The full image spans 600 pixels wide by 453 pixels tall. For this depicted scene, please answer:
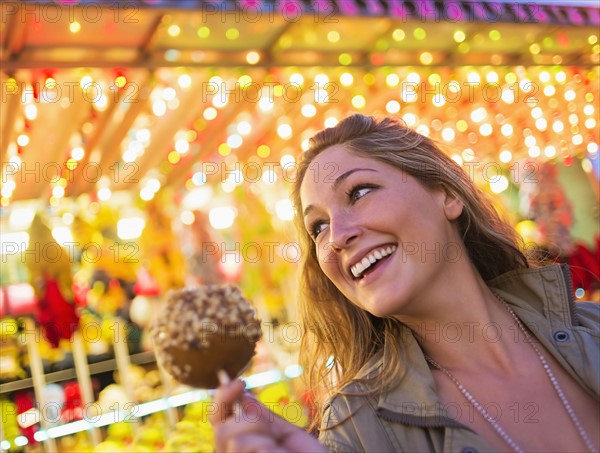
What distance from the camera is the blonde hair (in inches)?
69.6

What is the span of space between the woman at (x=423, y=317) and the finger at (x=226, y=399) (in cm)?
32

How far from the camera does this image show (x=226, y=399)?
1.18 m

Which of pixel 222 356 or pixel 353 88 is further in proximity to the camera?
pixel 353 88

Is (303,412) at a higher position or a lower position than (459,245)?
lower

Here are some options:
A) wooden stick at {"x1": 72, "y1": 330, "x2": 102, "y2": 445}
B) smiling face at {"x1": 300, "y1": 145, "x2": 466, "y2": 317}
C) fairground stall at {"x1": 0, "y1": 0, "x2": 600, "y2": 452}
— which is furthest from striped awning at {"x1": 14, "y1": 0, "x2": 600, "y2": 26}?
wooden stick at {"x1": 72, "y1": 330, "x2": 102, "y2": 445}

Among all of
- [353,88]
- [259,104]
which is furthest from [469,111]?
[259,104]

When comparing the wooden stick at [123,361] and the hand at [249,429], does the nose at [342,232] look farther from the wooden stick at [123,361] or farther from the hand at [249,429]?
the wooden stick at [123,361]

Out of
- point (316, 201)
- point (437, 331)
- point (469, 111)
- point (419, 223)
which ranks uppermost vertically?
point (469, 111)

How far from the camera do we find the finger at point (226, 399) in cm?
119

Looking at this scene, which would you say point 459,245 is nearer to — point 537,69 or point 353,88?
point 353,88

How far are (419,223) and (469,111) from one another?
4536mm

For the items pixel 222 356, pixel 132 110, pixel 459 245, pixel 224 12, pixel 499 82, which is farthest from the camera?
pixel 499 82

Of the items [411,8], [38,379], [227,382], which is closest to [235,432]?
[227,382]

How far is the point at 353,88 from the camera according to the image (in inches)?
179
